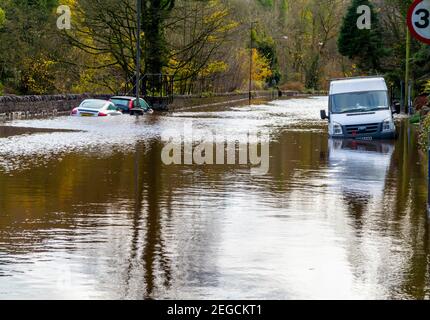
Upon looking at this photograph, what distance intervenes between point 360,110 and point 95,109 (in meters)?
17.0

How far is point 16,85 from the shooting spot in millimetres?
60375

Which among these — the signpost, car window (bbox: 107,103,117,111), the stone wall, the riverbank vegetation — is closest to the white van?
the riverbank vegetation

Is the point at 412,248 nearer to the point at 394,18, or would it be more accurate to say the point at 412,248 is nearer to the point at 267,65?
the point at 394,18

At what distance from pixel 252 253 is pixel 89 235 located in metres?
2.38

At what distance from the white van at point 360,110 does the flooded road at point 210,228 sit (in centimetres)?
712

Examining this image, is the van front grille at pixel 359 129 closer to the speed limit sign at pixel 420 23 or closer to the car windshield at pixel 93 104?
the speed limit sign at pixel 420 23

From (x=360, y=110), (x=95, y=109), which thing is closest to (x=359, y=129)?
(x=360, y=110)

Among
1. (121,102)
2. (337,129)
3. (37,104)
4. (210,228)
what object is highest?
(121,102)

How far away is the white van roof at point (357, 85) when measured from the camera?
33.6 m

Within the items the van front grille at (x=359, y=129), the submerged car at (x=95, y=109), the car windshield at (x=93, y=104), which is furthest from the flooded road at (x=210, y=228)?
the car windshield at (x=93, y=104)

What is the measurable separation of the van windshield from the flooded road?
8197 millimetres

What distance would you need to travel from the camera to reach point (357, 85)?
A: 33.8 meters

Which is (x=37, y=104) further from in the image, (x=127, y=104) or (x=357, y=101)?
(x=357, y=101)
